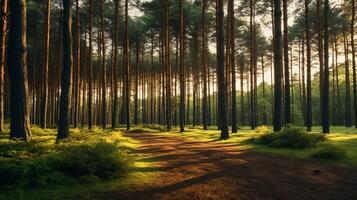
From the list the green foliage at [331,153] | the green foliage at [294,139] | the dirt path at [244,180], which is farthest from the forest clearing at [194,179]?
the green foliage at [294,139]

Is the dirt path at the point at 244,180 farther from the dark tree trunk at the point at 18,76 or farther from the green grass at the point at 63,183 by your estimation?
the dark tree trunk at the point at 18,76

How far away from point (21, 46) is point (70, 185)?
710 cm

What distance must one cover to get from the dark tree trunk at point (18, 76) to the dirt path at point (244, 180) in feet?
15.5

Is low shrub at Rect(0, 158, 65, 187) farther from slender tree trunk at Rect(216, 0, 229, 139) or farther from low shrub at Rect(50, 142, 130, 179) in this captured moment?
slender tree trunk at Rect(216, 0, 229, 139)

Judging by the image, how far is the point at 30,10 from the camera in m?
28.8

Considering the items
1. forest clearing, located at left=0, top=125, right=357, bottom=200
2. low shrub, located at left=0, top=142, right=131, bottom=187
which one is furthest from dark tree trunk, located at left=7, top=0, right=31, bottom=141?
low shrub, located at left=0, top=142, right=131, bottom=187

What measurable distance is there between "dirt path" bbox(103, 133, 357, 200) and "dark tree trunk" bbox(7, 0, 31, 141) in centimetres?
474

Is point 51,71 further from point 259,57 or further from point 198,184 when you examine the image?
point 198,184

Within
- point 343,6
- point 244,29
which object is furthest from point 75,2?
point 343,6

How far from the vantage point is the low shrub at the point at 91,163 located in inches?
281

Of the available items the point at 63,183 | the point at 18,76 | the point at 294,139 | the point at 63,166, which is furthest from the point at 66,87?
the point at 294,139

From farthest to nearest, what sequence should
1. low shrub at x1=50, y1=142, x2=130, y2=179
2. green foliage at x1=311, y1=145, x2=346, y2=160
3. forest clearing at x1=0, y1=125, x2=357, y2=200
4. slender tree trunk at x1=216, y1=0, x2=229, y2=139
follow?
slender tree trunk at x1=216, y1=0, x2=229, y2=139, green foliage at x1=311, y1=145, x2=346, y2=160, low shrub at x1=50, y1=142, x2=130, y2=179, forest clearing at x1=0, y1=125, x2=357, y2=200

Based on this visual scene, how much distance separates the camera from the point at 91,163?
720cm

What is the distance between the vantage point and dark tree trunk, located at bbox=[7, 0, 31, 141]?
36.1ft
